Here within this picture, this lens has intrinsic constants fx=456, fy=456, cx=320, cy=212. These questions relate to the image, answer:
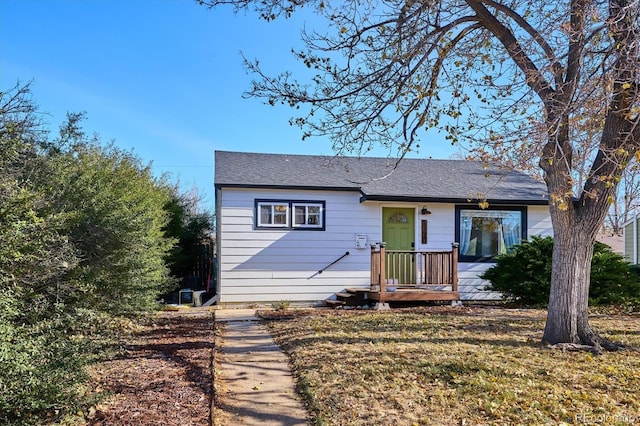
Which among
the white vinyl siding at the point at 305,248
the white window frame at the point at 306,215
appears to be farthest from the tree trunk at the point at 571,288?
the white window frame at the point at 306,215

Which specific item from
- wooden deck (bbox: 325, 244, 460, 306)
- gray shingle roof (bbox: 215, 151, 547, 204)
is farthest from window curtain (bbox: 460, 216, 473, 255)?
wooden deck (bbox: 325, 244, 460, 306)

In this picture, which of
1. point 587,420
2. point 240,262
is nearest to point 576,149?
point 587,420

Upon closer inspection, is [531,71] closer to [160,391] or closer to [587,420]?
[587,420]

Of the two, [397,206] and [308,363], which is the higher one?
[397,206]

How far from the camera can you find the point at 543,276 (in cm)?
952

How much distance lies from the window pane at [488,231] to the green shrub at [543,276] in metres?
1.15

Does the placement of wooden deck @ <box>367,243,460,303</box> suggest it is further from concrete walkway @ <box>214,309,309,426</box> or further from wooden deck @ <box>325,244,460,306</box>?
concrete walkway @ <box>214,309,309,426</box>

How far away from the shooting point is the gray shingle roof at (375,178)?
10680 millimetres

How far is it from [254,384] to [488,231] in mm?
8697

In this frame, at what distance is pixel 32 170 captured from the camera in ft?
14.5

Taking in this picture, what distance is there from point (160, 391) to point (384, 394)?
2027mm

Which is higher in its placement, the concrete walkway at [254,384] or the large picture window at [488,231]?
the large picture window at [488,231]

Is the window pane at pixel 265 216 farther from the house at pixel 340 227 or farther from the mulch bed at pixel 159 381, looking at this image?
the mulch bed at pixel 159 381

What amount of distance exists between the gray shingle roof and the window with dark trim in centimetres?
43
